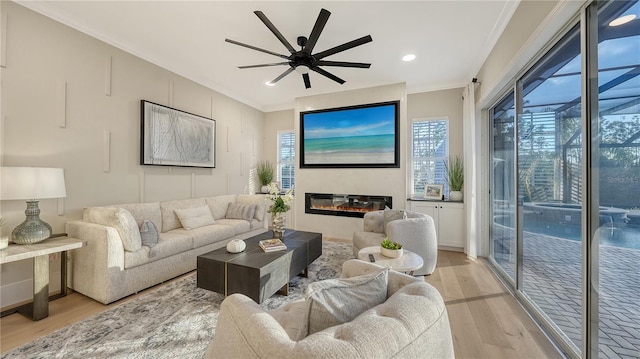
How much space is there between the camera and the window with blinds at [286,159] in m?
5.86

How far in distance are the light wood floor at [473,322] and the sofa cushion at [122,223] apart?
57cm

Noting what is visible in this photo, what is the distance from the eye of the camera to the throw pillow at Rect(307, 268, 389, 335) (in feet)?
2.84

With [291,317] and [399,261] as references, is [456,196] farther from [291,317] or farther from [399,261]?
[291,317]

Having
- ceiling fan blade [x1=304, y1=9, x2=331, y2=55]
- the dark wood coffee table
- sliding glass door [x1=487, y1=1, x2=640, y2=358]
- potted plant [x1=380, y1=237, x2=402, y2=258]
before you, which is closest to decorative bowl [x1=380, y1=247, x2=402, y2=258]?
potted plant [x1=380, y1=237, x2=402, y2=258]

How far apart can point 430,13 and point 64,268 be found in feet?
15.4

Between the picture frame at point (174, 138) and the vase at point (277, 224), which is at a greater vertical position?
the picture frame at point (174, 138)

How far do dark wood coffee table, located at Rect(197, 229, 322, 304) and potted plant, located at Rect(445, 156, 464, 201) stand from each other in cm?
295

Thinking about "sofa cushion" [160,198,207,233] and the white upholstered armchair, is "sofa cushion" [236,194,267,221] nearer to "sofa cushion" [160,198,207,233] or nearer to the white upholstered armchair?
"sofa cushion" [160,198,207,233]

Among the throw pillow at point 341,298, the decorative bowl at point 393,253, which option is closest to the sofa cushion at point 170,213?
the decorative bowl at point 393,253

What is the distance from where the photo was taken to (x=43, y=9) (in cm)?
241

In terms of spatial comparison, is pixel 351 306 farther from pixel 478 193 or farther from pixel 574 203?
pixel 478 193

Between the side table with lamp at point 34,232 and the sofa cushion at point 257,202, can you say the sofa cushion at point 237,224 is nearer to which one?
the sofa cushion at point 257,202

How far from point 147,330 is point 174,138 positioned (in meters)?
2.77

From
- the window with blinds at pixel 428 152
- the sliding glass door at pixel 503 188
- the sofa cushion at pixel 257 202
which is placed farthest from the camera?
the window with blinds at pixel 428 152
